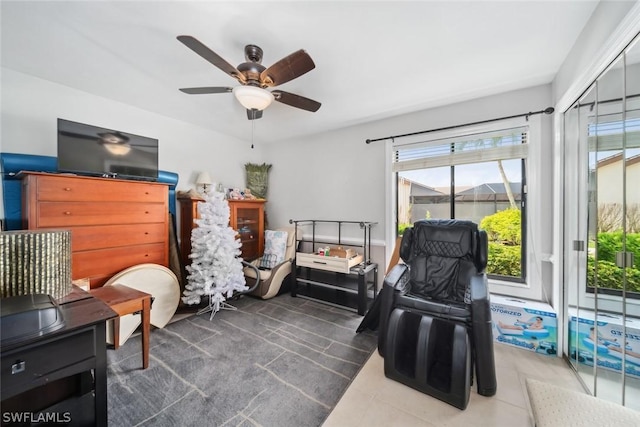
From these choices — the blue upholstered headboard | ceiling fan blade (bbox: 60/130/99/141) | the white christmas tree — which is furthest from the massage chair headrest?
the blue upholstered headboard

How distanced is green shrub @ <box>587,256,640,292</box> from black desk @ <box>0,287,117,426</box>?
272 cm

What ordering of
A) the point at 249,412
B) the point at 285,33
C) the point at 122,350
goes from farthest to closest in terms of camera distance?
the point at 122,350
the point at 285,33
the point at 249,412

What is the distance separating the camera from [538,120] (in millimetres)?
2305

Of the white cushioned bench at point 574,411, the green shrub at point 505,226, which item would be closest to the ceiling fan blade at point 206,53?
the white cushioned bench at point 574,411

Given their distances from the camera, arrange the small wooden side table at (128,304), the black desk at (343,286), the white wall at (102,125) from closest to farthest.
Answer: the small wooden side table at (128,304), the white wall at (102,125), the black desk at (343,286)

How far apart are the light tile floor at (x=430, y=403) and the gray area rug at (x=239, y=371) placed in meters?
0.12

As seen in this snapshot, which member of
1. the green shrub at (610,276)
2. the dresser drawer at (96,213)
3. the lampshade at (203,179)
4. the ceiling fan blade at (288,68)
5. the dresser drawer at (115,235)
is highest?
the ceiling fan blade at (288,68)

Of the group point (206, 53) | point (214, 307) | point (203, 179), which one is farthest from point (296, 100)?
point (214, 307)

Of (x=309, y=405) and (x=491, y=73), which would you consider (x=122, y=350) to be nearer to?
(x=309, y=405)

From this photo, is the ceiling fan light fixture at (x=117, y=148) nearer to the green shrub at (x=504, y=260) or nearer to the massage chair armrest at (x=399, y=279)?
the massage chair armrest at (x=399, y=279)

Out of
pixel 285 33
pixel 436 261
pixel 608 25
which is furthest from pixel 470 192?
pixel 285 33

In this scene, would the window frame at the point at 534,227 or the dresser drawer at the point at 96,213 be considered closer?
the dresser drawer at the point at 96,213

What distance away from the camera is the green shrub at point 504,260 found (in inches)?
97.6

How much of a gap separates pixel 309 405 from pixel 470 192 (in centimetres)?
267
